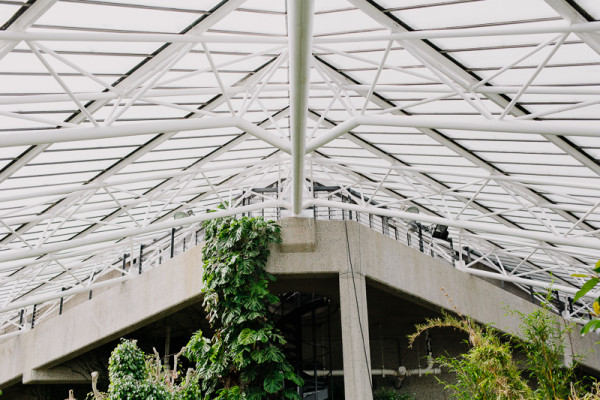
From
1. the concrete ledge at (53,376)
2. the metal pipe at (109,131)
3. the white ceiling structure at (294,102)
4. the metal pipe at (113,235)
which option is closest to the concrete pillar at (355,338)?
the white ceiling structure at (294,102)

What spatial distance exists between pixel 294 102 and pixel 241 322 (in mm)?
5496

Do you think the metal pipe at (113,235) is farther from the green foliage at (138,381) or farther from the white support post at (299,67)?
the white support post at (299,67)

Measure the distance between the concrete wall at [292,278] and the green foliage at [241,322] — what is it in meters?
0.59

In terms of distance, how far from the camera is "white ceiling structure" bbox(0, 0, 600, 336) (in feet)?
23.8

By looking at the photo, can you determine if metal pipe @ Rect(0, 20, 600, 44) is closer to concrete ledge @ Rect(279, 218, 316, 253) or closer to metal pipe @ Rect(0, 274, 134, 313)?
concrete ledge @ Rect(279, 218, 316, 253)

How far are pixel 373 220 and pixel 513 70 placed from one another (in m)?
6.53

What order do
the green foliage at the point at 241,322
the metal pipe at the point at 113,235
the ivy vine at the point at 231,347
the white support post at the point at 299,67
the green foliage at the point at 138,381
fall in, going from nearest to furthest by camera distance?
the white support post at the point at 299,67 → the metal pipe at the point at 113,235 → the green foliage at the point at 138,381 → the ivy vine at the point at 231,347 → the green foliage at the point at 241,322

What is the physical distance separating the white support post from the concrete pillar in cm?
282

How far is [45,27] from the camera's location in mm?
7297

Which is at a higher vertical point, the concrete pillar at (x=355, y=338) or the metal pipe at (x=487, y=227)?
the metal pipe at (x=487, y=227)

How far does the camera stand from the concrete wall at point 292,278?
1266 cm

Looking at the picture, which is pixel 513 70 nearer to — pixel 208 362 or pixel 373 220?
pixel 373 220

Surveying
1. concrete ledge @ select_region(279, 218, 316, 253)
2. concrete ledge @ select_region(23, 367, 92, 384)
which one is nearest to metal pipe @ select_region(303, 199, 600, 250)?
concrete ledge @ select_region(279, 218, 316, 253)

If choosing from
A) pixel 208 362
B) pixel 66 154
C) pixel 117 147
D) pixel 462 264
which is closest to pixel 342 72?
pixel 117 147
